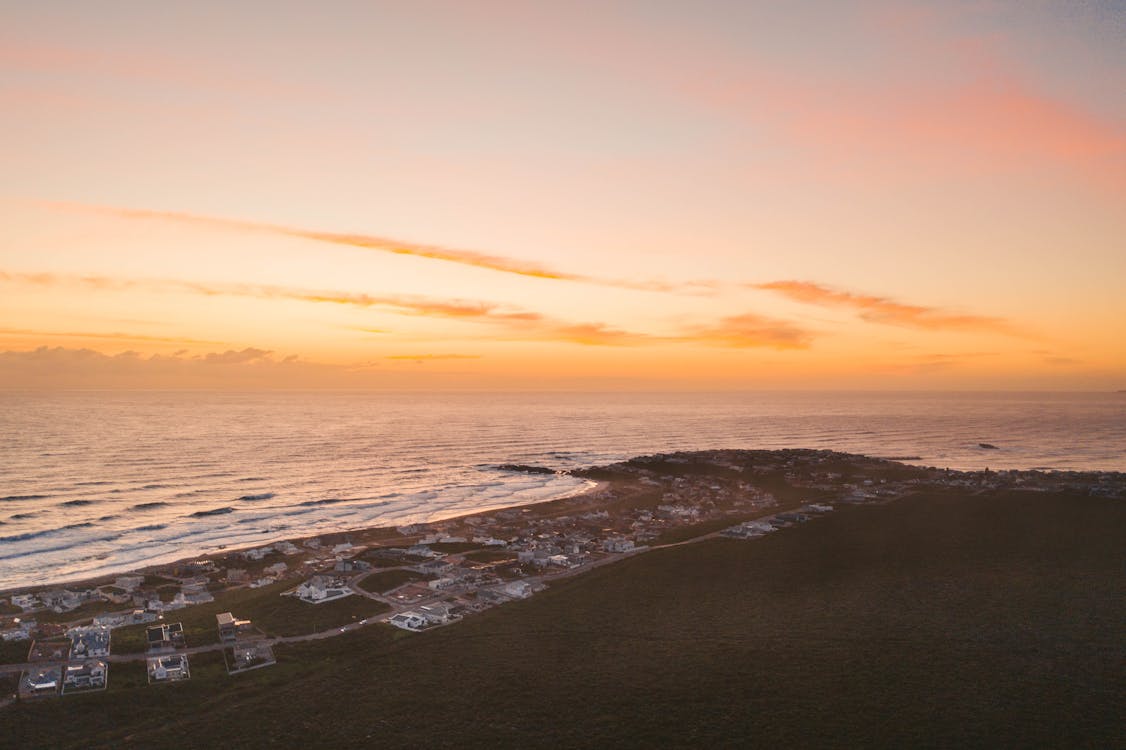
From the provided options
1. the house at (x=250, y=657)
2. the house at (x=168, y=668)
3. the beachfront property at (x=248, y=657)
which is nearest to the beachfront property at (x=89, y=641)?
the house at (x=168, y=668)

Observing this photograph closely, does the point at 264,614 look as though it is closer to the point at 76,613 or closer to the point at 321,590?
the point at 321,590

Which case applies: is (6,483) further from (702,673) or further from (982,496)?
(982,496)

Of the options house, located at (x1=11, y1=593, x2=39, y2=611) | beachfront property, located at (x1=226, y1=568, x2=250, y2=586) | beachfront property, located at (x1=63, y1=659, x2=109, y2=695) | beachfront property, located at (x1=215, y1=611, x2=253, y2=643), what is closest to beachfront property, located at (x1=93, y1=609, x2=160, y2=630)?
beachfront property, located at (x1=215, y1=611, x2=253, y2=643)

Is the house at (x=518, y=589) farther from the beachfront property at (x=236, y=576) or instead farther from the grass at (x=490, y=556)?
the beachfront property at (x=236, y=576)

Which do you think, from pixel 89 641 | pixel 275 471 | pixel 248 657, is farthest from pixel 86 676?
pixel 275 471

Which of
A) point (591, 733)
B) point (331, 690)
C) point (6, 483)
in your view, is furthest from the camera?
point (6, 483)

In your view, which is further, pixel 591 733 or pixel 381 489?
pixel 381 489

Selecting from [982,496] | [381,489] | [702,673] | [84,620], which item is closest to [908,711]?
[702,673]
